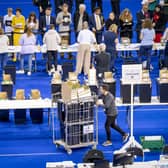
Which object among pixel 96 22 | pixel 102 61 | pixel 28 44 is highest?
pixel 96 22

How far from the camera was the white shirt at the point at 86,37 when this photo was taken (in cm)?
2320

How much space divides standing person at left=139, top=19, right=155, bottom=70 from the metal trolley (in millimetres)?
6944

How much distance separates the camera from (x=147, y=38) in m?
24.2

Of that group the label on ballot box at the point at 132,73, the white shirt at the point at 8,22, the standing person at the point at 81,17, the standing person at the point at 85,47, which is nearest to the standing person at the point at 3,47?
the white shirt at the point at 8,22

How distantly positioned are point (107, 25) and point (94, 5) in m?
4.02

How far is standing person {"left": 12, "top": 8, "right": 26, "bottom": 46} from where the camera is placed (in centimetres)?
2573

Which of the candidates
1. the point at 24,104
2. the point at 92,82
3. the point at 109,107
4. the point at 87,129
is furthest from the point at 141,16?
the point at 87,129

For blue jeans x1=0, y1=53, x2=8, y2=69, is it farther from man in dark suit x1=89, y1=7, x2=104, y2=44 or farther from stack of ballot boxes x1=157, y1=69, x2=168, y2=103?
stack of ballot boxes x1=157, y1=69, x2=168, y2=103

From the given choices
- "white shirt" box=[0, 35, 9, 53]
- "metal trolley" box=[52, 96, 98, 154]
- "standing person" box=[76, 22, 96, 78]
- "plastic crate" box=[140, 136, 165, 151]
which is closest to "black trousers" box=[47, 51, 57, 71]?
"standing person" box=[76, 22, 96, 78]

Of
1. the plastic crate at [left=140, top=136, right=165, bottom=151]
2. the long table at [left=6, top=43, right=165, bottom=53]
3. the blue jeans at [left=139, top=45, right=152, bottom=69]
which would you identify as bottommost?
the plastic crate at [left=140, top=136, right=165, bottom=151]

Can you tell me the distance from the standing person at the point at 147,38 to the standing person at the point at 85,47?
1.64m

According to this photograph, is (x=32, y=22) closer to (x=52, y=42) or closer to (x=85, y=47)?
(x=52, y=42)

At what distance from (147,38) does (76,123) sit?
7767 millimetres

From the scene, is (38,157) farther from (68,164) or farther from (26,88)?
(26,88)
